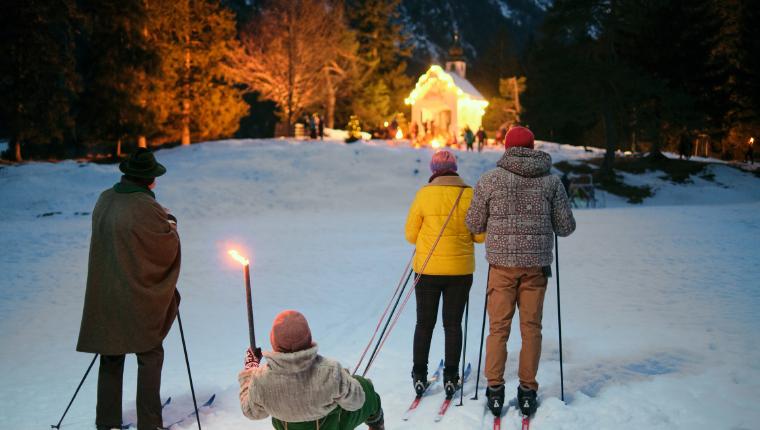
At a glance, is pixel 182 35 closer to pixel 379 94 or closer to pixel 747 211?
pixel 379 94

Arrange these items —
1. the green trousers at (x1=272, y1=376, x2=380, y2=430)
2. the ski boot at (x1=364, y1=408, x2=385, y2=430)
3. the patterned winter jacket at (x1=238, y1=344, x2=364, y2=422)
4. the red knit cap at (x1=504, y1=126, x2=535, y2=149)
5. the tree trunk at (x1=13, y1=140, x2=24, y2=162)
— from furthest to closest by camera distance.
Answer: the tree trunk at (x1=13, y1=140, x2=24, y2=162) < the red knit cap at (x1=504, y1=126, x2=535, y2=149) < the ski boot at (x1=364, y1=408, x2=385, y2=430) < the green trousers at (x1=272, y1=376, x2=380, y2=430) < the patterned winter jacket at (x1=238, y1=344, x2=364, y2=422)

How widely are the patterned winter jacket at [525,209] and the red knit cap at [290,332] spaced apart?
2.11 m

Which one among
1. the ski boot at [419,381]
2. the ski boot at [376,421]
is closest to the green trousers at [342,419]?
the ski boot at [376,421]

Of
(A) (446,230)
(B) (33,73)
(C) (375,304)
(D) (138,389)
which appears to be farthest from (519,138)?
(B) (33,73)

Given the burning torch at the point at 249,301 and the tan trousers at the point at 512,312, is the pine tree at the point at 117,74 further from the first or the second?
the burning torch at the point at 249,301

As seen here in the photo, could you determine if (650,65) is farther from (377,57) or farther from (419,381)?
(419,381)

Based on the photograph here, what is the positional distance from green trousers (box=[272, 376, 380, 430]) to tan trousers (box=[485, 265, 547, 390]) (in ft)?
5.19

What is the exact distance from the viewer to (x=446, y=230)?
5012 millimetres

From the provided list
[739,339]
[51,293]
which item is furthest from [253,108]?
[739,339]

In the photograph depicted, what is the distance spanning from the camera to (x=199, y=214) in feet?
68.7

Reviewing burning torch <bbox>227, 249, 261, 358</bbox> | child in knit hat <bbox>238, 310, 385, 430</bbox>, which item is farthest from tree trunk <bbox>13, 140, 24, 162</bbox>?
child in knit hat <bbox>238, 310, 385, 430</bbox>

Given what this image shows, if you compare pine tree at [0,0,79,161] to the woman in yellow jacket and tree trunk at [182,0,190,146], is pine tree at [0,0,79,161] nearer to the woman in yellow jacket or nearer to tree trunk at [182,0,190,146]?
tree trunk at [182,0,190,146]

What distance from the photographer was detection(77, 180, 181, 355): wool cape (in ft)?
13.8

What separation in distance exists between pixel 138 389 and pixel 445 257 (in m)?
2.54
